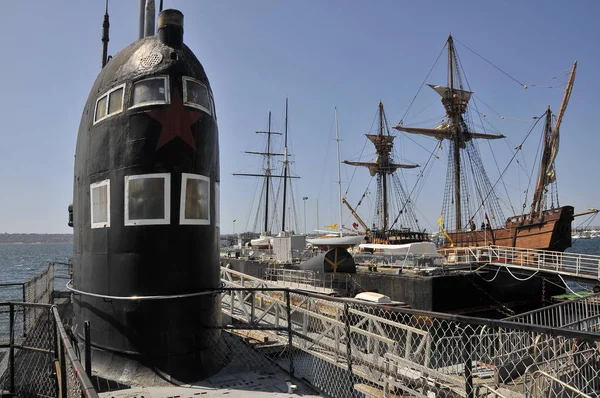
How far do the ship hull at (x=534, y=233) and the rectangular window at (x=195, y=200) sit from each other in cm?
3237

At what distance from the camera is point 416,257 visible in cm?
3095

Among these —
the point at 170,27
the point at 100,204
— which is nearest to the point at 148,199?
the point at 100,204

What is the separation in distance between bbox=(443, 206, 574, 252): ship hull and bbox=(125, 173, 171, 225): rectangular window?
33.1 metres

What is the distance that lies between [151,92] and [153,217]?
1.93 meters

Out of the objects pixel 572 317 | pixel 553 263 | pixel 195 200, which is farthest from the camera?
pixel 553 263

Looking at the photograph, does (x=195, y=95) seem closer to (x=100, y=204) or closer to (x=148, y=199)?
(x=148, y=199)

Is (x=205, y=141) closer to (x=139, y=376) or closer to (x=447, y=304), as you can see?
(x=139, y=376)

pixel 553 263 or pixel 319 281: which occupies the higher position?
pixel 553 263

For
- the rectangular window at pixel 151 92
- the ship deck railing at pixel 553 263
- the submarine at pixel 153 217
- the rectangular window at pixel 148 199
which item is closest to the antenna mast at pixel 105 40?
the submarine at pixel 153 217

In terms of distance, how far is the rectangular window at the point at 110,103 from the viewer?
7.00 metres

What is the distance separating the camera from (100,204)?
23.2ft

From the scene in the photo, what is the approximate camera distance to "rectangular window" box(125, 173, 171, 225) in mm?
6688

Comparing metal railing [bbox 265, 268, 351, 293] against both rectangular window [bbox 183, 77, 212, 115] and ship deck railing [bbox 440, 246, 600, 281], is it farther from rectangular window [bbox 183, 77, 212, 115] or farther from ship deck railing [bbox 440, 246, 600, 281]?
rectangular window [bbox 183, 77, 212, 115]

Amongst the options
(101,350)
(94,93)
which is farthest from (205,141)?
(101,350)
